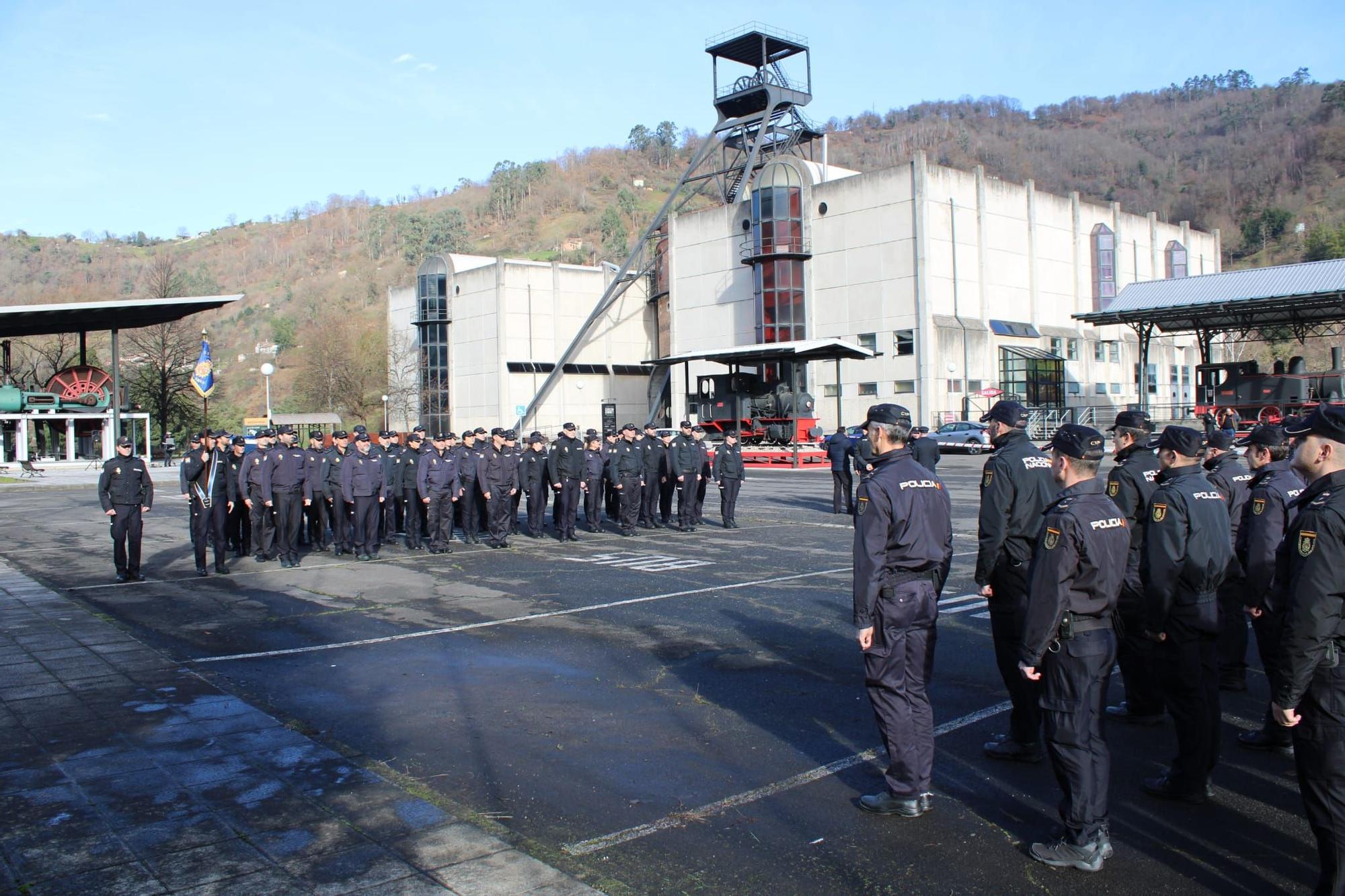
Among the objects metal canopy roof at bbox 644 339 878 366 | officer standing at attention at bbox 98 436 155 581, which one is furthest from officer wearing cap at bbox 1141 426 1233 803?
metal canopy roof at bbox 644 339 878 366

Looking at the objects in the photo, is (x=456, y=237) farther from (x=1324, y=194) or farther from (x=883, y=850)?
(x=883, y=850)

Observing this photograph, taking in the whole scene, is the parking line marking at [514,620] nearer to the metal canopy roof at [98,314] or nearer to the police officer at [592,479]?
the police officer at [592,479]

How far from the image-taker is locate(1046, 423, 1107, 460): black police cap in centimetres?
481

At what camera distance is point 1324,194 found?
108500mm

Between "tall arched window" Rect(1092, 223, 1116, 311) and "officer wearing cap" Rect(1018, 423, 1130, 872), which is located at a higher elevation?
"tall arched window" Rect(1092, 223, 1116, 311)

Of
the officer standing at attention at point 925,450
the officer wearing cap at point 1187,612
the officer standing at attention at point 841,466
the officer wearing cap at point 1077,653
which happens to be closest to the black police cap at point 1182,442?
the officer wearing cap at point 1187,612

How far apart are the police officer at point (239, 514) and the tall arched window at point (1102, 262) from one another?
5257cm

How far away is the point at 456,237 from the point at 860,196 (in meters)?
96.9

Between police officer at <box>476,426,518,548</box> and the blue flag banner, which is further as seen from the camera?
the blue flag banner

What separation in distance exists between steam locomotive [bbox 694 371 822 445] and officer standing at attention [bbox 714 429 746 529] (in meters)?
24.1

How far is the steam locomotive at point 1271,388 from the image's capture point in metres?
36.3

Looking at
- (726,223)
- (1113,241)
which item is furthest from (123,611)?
(1113,241)

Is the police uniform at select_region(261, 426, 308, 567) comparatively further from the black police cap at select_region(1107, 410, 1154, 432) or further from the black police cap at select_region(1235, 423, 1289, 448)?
the black police cap at select_region(1235, 423, 1289, 448)

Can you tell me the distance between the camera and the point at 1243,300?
1470 inches
